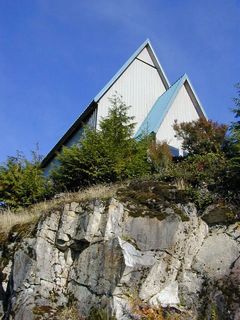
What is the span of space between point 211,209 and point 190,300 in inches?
90.3

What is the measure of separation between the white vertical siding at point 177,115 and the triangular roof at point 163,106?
271mm

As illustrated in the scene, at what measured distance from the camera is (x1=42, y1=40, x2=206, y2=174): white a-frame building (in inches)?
904

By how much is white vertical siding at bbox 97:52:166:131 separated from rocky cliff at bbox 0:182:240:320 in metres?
12.0

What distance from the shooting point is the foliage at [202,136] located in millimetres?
17984

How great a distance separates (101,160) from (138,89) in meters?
10.0

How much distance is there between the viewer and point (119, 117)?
18.1 meters

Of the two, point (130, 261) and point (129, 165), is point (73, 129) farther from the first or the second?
point (130, 261)

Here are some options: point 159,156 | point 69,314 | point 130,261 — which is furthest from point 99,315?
point 159,156

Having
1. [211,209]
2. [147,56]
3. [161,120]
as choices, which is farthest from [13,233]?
[147,56]

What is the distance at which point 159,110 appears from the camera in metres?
23.5

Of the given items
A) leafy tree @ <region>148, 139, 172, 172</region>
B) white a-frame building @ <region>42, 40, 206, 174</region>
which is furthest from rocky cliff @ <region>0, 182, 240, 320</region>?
white a-frame building @ <region>42, 40, 206, 174</region>

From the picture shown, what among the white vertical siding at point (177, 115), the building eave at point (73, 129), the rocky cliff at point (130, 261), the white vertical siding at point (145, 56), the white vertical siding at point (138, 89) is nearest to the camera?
the rocky cliff at point (130, 261)

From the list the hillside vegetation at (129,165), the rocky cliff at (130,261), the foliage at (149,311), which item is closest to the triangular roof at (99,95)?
the hillside vegetation at (129,165)

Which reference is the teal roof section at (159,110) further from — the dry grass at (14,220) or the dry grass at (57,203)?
the dry grass at (14,220)
